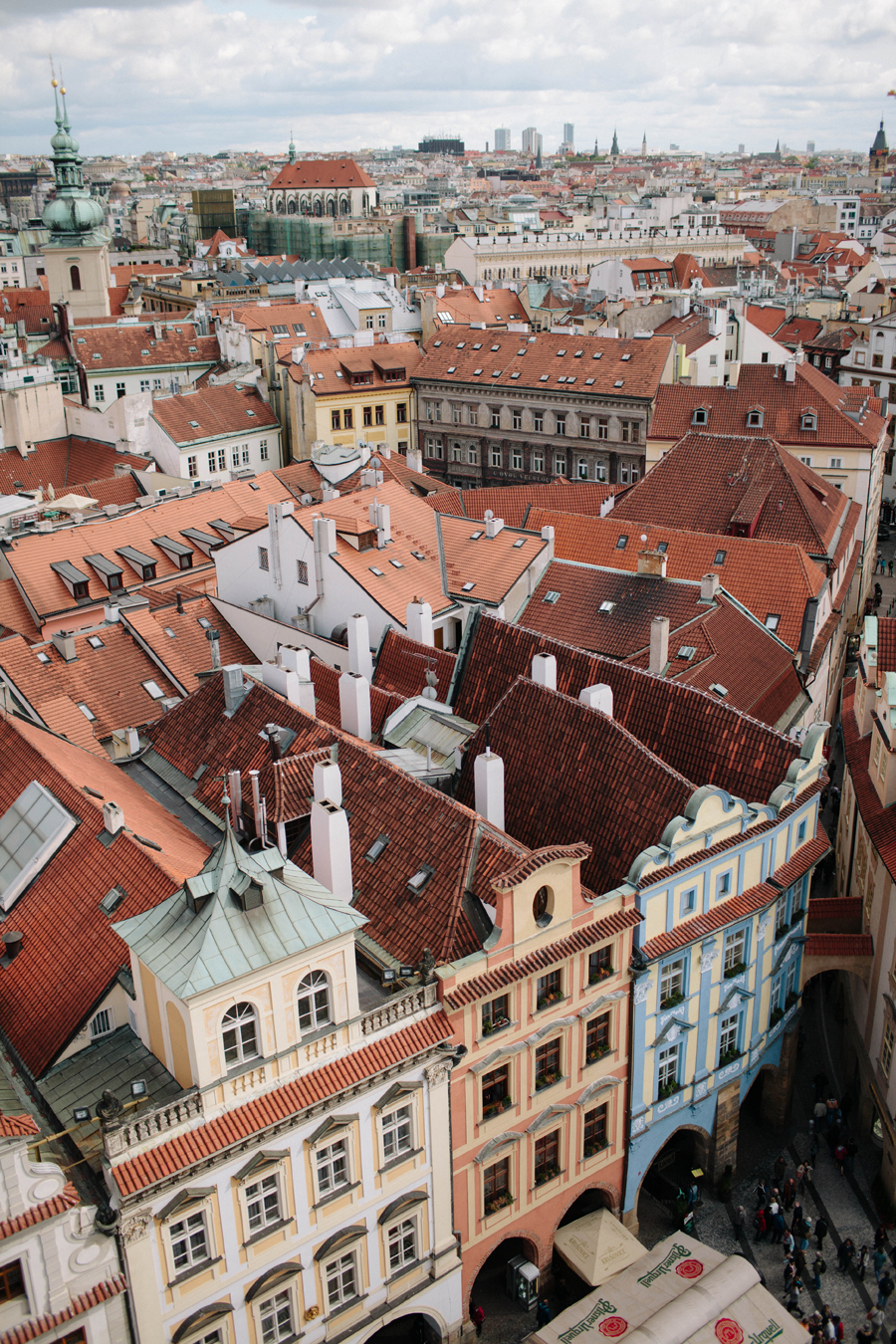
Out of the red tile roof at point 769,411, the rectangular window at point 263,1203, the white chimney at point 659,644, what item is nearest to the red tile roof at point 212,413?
the red tile roof at point 769,411

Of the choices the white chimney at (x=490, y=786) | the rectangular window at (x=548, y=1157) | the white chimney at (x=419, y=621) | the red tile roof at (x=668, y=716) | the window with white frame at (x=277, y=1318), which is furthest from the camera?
the white chimney at (x=419, y=621)

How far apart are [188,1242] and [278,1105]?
340 cm

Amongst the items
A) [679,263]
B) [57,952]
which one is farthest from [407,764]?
[679,263]

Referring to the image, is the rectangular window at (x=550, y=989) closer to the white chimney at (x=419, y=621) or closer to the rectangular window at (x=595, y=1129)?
the rectangular window at (x=595, y=1129)

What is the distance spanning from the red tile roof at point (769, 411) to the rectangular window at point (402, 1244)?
6046 cm

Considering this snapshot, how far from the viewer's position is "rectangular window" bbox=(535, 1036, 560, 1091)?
33.5m

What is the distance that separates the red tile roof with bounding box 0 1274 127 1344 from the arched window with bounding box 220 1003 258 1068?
4.83m

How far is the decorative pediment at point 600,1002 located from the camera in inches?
1335

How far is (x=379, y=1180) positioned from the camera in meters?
30.2

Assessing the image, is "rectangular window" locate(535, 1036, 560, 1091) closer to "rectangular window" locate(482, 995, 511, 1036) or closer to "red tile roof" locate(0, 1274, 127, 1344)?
"rectangular window" locate(482, 995, 511, 1036)

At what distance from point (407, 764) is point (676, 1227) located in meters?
16.7

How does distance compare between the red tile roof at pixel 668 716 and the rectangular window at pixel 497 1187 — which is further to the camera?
the red tile roof at pixel 668 716

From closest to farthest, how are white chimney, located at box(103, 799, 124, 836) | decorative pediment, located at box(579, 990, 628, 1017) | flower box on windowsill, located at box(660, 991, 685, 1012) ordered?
white chimney, located at box(103, 799, 124, 836), decorative pediment, located at box(579, 990, 628, 1017), flower box on windowsill, located at box(660, 991, 685, 1012)

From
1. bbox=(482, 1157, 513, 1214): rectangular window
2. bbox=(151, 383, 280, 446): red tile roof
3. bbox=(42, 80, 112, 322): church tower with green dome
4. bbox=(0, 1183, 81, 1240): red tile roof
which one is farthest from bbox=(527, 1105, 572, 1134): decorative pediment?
bbox=(42, 80, 112, 322): church tower with green dome
